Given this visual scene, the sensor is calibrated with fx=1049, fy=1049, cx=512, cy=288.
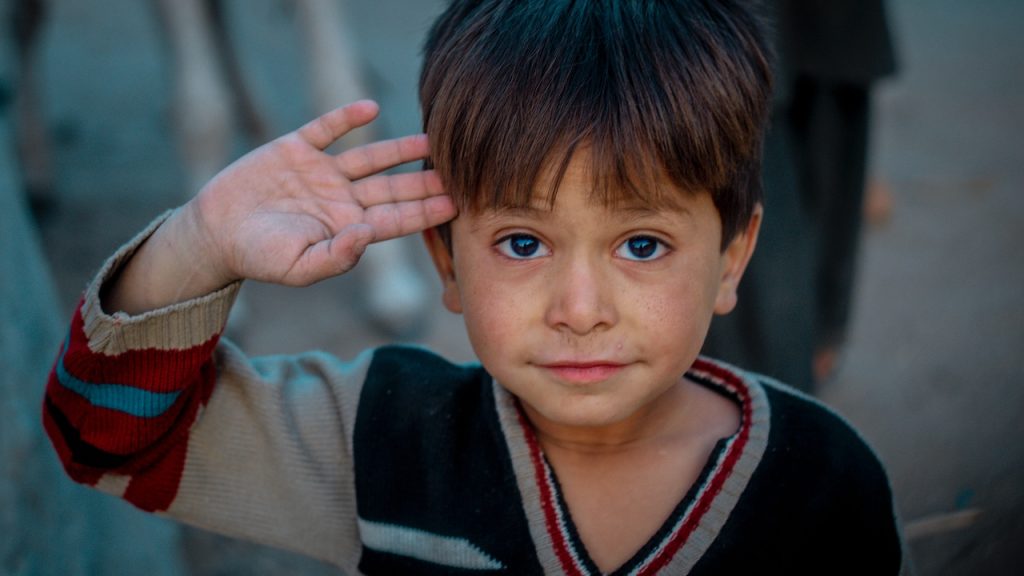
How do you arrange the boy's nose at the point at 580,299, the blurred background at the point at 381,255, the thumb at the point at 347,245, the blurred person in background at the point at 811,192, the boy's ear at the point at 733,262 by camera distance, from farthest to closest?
the blurred person in background at the point at 811,192 → the blurred background at the point at 381,255 → the boy's ear at the point at 733,262 → the thumb at the point at 347,245 → the boy's nose at the point at 580,299

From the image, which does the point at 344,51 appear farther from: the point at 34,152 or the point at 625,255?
the point at 625,255

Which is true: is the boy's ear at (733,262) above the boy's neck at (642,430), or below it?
above

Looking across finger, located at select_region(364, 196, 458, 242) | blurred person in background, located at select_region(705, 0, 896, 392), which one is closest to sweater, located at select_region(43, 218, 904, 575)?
finger, located at select_region(364, 196, 458, 242)

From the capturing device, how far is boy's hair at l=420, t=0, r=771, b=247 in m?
1.22

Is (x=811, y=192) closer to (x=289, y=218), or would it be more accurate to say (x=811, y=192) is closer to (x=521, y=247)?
(x=521, y=247)

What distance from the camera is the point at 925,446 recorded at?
2725 mm

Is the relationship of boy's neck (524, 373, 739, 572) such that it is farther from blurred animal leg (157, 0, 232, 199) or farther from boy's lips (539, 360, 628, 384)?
blurred animal leg (157, 0, 232, 199)

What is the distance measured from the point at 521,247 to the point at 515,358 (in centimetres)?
14

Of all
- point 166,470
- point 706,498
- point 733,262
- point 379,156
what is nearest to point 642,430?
point 706,498

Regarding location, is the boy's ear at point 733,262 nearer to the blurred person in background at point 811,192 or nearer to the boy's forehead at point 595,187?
the boy's forehead at point 595,187

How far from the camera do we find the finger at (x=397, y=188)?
4.49 ft

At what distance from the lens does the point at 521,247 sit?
1.30 metres

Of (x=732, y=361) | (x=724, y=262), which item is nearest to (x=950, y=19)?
(x=732, y=361)

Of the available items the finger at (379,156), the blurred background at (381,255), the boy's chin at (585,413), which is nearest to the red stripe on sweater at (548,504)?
the boy's chin at (585,413)
